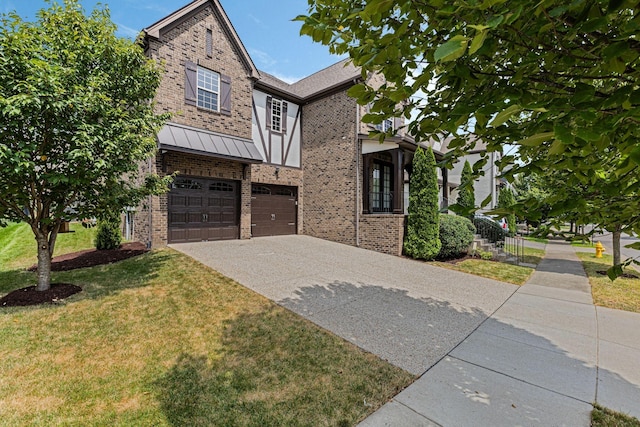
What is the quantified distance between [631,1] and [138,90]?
7.57m

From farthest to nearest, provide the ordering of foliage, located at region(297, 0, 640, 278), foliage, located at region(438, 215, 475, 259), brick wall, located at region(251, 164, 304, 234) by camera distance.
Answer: brick wall, located at region(251, 164, 304, 234), foliage, located at region(438, 215, 475, 259), foliage, located at region(297, 0, 640, 278)

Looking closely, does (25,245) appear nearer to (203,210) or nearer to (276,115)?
(203,210)

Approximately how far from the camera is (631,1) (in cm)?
109

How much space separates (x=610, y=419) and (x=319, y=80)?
1616 cm

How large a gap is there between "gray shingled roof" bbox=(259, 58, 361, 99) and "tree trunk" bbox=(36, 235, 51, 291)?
10348mm

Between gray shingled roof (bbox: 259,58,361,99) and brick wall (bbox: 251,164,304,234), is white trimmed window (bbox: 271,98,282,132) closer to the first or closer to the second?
gray shingled roof (bbox: 259,58,361,99)

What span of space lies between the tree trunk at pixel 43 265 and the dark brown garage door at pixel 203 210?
4.64 m

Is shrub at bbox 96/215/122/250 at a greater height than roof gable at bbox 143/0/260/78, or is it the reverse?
roof gable at bbox 143/0/260/78

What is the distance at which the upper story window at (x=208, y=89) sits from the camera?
11.2 metres

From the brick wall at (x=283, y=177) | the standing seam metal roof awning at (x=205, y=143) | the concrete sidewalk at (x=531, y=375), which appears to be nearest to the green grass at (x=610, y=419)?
the concrete sidewalk at (x=531, y=375)

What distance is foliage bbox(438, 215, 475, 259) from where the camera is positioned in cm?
1108

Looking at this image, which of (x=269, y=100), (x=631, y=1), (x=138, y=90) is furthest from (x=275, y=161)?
(x=631, y=1)

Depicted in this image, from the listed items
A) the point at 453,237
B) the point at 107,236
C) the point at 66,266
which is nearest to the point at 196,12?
the point at 107,236

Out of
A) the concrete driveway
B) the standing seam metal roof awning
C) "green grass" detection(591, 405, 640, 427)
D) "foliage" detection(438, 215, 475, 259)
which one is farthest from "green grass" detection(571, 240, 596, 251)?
the standing seam metal roof awning
